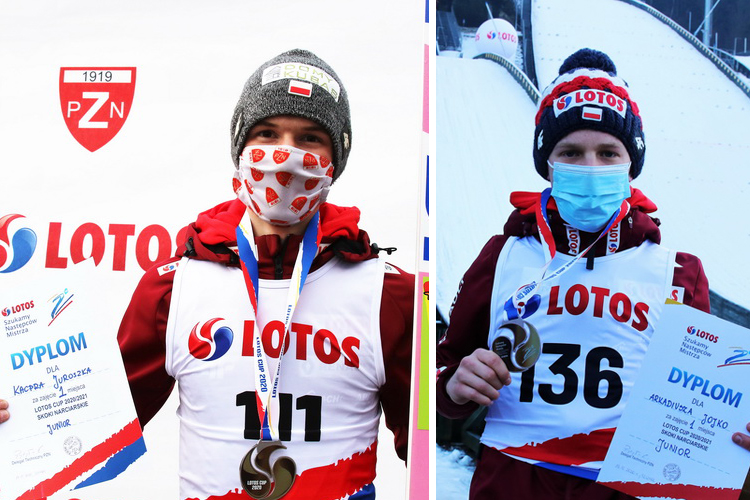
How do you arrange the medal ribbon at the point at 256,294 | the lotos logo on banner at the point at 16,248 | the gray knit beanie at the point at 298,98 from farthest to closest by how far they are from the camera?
the lotos logo on banner at the point at 16,248, the gray knit beanie at the point at 298,98, the medal ribbon at the point at 256,294

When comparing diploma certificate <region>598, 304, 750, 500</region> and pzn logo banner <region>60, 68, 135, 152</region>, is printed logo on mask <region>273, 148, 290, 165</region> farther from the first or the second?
diploma certificate <region>598, 304, 750, 500</region>

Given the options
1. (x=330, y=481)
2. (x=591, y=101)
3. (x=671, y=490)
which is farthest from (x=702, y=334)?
(x=330, y=481)

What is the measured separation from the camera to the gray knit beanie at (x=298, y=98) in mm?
2188

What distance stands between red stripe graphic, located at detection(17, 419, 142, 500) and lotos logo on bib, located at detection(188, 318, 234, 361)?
27cm

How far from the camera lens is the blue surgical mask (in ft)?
7.23

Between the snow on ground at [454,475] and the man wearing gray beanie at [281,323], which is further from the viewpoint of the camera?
the snow on ground at [454,475]

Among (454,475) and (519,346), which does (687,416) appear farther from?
(454,475)

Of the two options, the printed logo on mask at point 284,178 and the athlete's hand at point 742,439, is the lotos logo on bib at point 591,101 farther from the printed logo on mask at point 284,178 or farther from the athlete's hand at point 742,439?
the athlete's hand at point 742,439

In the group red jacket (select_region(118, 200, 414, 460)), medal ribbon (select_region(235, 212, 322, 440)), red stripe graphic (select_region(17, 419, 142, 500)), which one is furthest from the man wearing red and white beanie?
red stripe graphic (select_region(17, 419, 142, 500))

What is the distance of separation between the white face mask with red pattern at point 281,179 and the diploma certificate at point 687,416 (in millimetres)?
1045

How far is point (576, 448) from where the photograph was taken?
2.18 m

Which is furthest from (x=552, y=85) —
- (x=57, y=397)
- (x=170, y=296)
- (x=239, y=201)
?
(x=57, y=397)

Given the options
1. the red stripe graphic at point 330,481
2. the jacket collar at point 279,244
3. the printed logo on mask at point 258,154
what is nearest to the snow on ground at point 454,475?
the red stripe graphic at point 330,481

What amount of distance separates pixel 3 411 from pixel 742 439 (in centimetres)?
205
